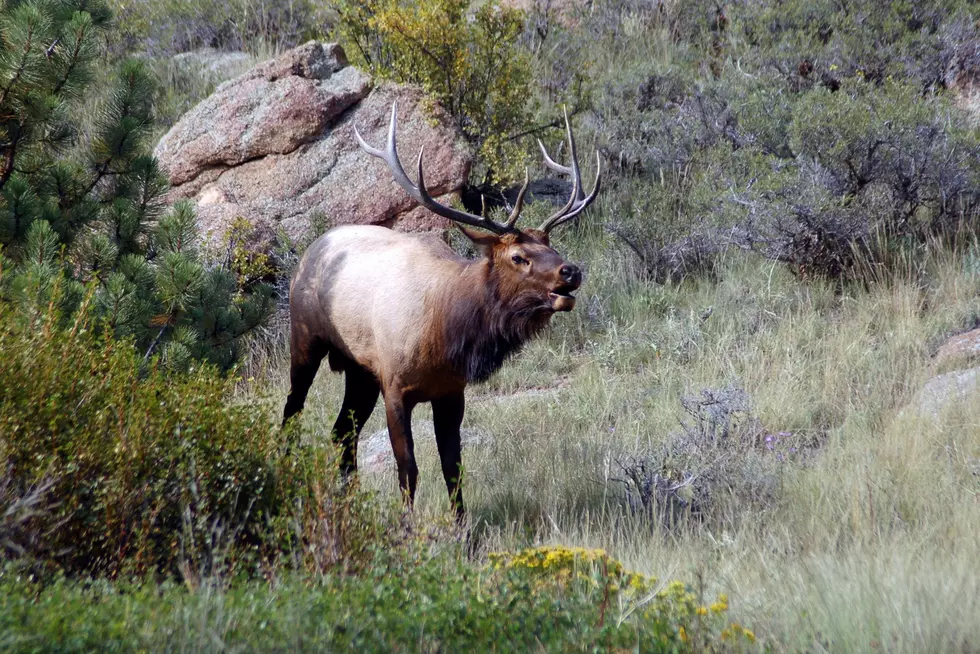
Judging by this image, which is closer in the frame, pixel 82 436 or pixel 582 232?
pixel 82 436

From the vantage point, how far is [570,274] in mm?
5098

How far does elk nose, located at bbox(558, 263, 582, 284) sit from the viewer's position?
201 inches

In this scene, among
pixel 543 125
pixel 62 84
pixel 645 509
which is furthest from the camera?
pixel 543 125

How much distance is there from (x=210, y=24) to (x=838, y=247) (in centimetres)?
1081

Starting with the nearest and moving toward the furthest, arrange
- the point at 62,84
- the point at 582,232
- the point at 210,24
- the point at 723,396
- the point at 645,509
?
1. the point at 645,509
2. the point at 62,84
3. the point at 723,396
4. the point at 582,232
5. the point at 210,24

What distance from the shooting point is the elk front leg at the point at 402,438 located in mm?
5629

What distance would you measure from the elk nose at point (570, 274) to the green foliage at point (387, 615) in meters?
1.73

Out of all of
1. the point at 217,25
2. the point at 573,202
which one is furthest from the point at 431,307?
the point at 217,25

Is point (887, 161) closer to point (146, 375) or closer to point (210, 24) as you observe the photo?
point (146, 375)

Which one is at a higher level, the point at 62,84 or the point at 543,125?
the point at 62,84

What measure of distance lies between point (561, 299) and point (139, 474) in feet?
7.14

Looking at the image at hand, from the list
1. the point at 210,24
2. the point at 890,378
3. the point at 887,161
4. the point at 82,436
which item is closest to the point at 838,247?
the point at 887,161

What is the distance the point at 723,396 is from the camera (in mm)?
6609

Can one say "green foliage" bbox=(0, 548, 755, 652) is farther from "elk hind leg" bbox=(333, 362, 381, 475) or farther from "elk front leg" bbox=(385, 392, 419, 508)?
"elk hind leg" bbox=(333, 362, 381, 475)
